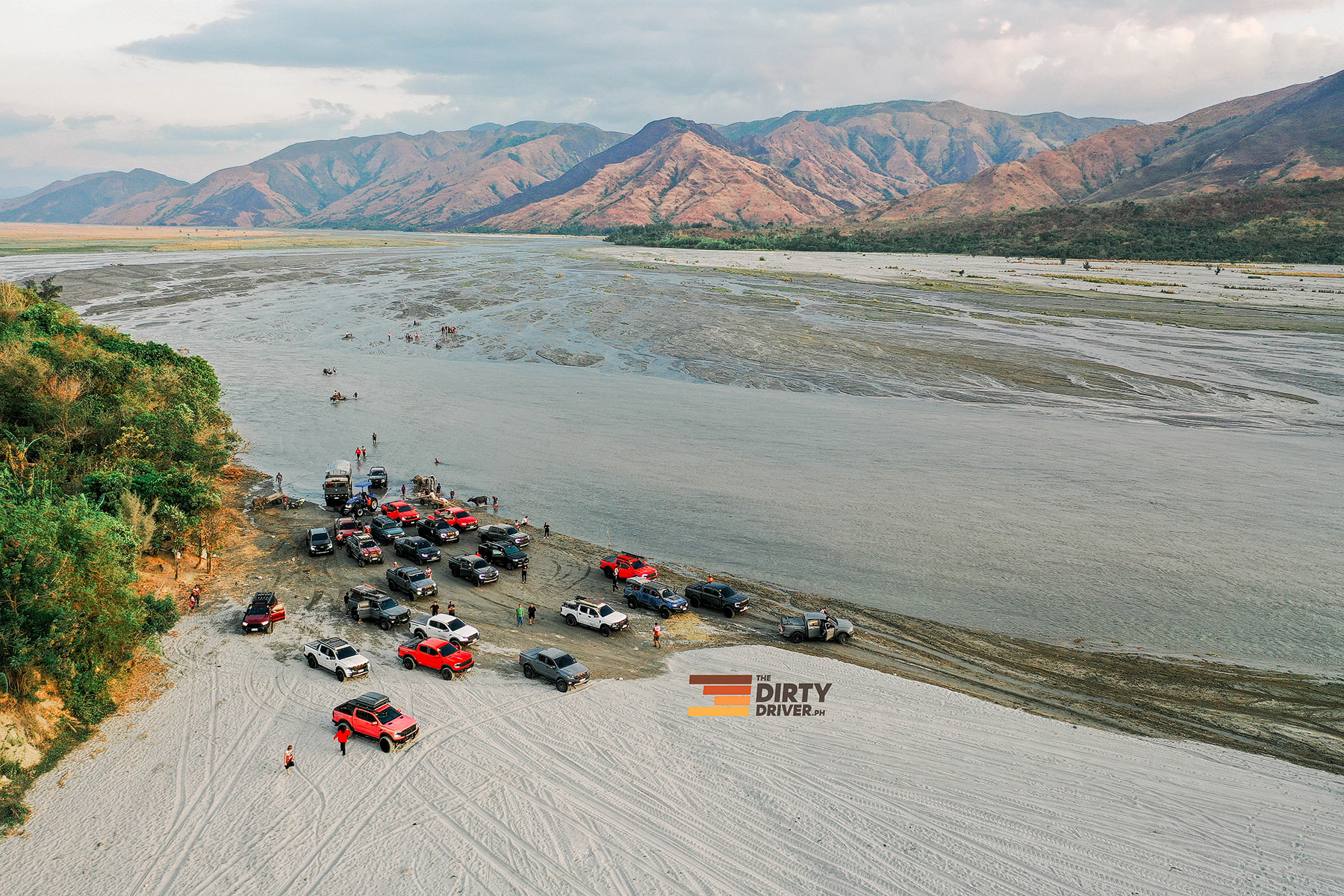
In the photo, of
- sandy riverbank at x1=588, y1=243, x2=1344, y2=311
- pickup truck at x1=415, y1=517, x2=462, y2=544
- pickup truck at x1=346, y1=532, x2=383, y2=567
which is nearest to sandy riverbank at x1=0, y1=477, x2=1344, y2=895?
pickup truck at x1=346, y1=532, x2=383, y2=567

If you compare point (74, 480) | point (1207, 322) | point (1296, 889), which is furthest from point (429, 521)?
point (1207, 322)

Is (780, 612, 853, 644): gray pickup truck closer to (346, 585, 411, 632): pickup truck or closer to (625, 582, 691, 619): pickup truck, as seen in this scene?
(625, 582, 691, 619): pickup truck

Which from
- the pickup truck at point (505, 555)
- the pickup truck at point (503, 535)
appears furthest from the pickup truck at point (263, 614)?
the pickup truck at point (503, 535)

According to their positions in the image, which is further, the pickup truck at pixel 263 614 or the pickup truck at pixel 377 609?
the pickup truck at pixel 377 609

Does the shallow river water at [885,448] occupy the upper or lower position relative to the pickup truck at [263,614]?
upper

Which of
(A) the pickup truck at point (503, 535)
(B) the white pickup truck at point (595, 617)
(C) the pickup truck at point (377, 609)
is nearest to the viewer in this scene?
(B) the white pickup truck at point (595, 617)

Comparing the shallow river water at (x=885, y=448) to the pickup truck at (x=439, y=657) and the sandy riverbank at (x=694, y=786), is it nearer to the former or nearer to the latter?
the sandy riverbank at (x=694, y=786)
